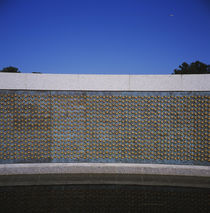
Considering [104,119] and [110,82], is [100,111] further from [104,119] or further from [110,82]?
[110,82]

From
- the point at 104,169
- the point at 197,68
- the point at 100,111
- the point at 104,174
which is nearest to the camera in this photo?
the point at 104,174

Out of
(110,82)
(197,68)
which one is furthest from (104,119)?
(197,68)

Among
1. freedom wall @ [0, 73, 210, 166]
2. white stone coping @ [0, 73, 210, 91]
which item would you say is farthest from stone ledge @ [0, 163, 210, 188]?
white stone coping @ [0, 73, 210, 91]

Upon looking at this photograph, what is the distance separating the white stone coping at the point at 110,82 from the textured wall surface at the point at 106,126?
0.65 feet

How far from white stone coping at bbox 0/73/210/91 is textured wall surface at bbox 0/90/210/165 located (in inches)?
7.8

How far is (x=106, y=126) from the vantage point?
8.22 meters

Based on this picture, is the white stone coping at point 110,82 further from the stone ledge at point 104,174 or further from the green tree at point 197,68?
the green tree at point 197,68

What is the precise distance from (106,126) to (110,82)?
58.6 inches

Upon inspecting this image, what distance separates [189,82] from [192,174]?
299cm

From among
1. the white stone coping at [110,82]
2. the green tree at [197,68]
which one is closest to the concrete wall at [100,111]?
the white stone coping at [110,82]

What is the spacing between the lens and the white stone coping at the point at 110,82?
796cm

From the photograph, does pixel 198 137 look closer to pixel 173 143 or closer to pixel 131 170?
pixel 173 143

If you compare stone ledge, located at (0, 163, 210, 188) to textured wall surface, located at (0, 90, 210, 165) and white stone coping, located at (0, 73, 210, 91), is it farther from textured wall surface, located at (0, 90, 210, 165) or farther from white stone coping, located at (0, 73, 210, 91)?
white stone coping, located at (0, 73, 210, 91)

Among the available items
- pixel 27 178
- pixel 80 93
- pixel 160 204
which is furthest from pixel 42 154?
pixel 160 204
